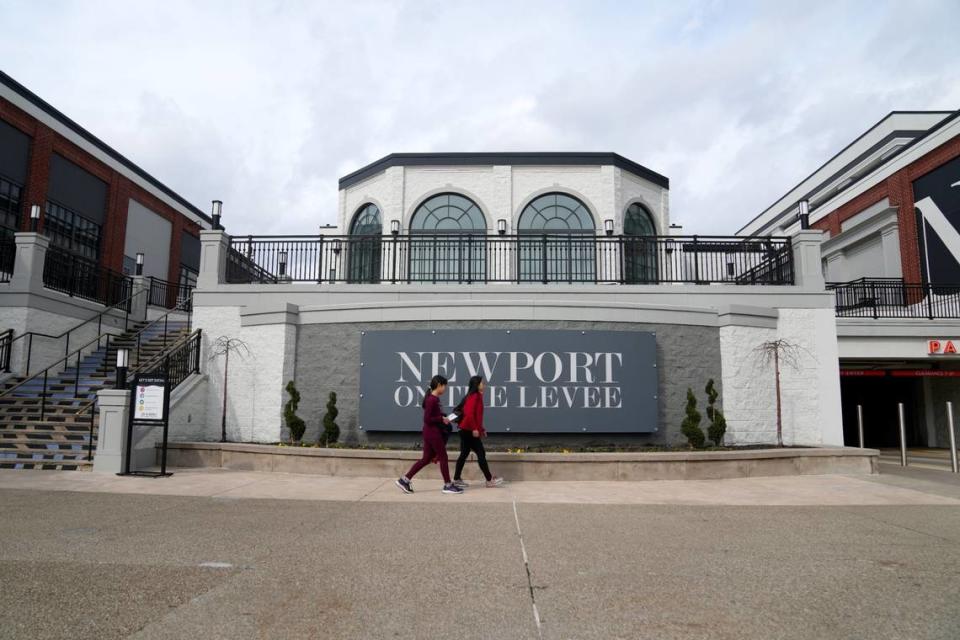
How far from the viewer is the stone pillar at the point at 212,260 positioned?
13.5m

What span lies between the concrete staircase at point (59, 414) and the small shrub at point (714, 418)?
1053 centimetres

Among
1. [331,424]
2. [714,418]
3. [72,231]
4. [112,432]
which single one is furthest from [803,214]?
[72,231]

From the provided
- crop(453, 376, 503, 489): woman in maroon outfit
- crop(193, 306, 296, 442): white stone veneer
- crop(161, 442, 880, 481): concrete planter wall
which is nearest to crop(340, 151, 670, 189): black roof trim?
crop(193, 306, 296, 442): white stone veneer

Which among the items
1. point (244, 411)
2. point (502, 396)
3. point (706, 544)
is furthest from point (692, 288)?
point (244, 411)

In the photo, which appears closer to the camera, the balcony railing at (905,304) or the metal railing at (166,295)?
the balcony railing at (905,304)

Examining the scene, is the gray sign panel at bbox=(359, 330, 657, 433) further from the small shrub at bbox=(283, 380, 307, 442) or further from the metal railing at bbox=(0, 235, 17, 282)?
the metal railing at bbox=(0, 235, 17, 282)

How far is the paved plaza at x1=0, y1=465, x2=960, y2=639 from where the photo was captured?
344 cm

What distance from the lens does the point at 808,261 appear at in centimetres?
1316

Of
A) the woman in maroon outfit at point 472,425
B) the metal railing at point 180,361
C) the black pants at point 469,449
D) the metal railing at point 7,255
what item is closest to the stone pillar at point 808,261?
the woman in maroon outfit at point 472,425

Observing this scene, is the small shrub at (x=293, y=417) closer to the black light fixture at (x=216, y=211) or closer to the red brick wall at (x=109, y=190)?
the black light fixture at (x=216, y=211)

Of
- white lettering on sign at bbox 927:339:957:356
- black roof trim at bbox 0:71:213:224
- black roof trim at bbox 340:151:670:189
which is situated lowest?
white lettering on sign at bbox 927:339:957:356

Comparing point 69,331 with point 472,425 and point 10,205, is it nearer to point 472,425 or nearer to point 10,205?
point 10,205

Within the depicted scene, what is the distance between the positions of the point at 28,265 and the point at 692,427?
15877 millimetres

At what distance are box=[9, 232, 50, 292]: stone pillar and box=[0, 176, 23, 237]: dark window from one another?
6.52 meters
